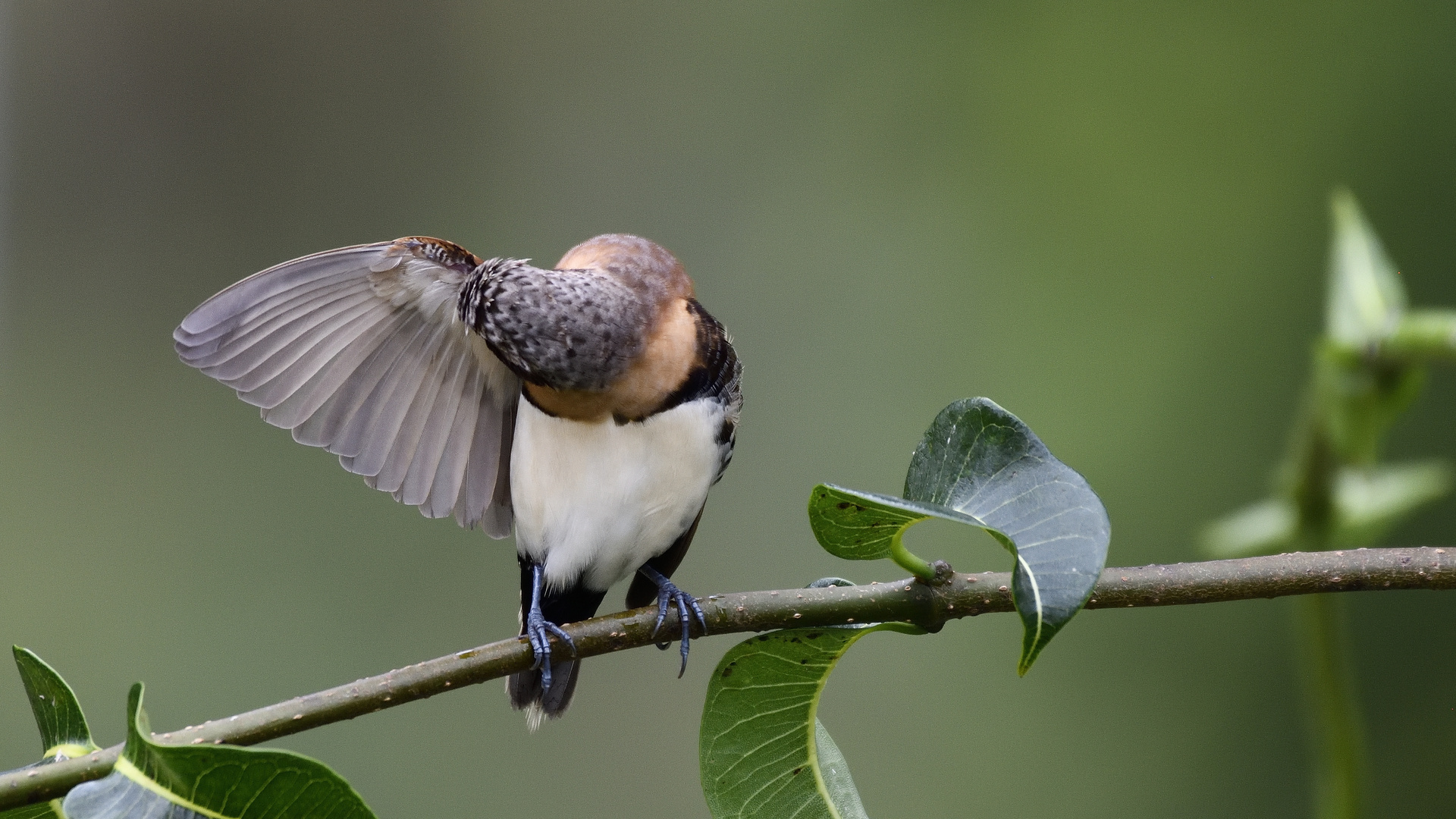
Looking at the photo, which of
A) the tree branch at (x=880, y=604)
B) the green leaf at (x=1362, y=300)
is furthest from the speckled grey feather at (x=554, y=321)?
the green leaf at (x=1362, y=300)

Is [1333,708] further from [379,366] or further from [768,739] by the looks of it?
[379,366]

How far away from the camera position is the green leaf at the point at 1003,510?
615mm

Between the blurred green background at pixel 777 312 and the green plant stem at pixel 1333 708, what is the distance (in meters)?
1.09

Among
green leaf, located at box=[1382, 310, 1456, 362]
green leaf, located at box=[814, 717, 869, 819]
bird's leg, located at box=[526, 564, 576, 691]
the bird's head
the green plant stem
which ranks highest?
the bird's head

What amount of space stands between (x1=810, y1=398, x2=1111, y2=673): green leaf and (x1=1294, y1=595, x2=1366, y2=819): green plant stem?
58 cm

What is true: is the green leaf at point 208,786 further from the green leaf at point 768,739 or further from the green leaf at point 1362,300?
the green leaf at point 1362,300

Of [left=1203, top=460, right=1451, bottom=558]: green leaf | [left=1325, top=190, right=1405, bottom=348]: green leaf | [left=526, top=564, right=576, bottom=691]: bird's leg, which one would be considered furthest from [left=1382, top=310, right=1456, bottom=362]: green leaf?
[left=526, top=564, right=576, bottom=691]: bird's leg

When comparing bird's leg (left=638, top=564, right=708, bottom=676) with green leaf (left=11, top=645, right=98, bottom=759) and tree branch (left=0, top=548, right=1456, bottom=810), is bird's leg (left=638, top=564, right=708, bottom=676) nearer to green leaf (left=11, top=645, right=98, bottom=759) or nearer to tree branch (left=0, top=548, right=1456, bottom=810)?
tree branch (left=0, top=548, right=1456, bottom=810)

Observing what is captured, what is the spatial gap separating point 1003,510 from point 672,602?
43 centimetres

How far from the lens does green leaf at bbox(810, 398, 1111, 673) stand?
2.02ft

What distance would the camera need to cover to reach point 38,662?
0.74 meters

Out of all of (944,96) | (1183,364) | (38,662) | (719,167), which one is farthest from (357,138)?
(38,662)

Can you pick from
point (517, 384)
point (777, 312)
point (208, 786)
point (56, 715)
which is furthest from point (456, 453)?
point (777, 312)

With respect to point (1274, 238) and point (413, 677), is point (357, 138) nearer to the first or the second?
point (1274, 238)
